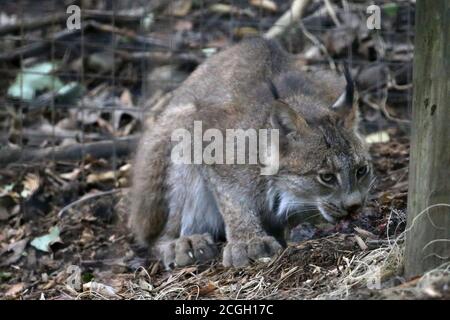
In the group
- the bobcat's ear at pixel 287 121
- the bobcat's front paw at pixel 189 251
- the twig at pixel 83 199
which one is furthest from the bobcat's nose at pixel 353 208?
the twig at pixel 83 199

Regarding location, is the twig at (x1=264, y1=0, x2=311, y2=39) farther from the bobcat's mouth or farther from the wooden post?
the wooden post

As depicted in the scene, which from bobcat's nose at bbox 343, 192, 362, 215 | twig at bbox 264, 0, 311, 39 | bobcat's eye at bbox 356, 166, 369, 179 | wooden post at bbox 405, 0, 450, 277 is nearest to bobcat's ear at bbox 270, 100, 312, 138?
bobcat's eye at bbox 356, 166, 369, 179

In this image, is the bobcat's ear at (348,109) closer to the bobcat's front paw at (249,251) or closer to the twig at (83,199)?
the bobcat's front paw at (249,251)

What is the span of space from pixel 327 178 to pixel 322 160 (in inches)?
4.3

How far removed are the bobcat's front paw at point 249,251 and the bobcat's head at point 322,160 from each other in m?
0.27

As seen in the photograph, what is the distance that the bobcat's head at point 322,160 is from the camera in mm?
5402

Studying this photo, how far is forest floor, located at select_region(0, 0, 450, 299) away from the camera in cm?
534

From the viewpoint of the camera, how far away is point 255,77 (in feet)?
20.8

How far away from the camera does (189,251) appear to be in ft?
19.8

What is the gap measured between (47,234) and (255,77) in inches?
80.0

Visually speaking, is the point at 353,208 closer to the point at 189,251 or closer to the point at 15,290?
the point at 189,251

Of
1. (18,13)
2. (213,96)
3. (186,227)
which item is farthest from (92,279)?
(18,13)

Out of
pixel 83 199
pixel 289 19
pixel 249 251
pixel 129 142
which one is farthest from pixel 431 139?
pixel 289 19

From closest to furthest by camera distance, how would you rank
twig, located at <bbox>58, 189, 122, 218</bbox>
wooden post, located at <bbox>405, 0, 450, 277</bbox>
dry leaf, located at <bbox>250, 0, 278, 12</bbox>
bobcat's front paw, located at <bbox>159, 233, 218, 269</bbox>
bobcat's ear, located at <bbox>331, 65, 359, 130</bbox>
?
wooden post, located at <bbox>405, 0, 450, 277</bbox>, bobcat's ear, located at <bbox>331, 65, 359, 130</bbox>, bobcat's front paw, located at <bbox>159, 233, 218, 269</bbox>, twig, located at <bbox>58, 189, 122, 218</bbox>, dry leaf, located at <bbox>250, 0, 278, 12</bbox>
